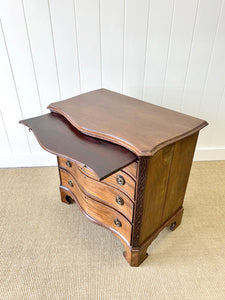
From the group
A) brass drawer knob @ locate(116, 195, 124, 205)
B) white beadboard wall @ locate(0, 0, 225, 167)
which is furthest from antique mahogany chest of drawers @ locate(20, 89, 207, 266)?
white beadboard wall @ locate(0, 0, 225, 167)

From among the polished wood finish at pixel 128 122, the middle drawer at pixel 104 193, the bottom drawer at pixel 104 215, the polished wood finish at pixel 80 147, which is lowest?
the bottom drawer at pixel 104 215

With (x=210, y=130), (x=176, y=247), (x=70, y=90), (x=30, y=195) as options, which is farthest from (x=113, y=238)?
(x=210, y=130)

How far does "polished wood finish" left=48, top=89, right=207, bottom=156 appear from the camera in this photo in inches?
38.8

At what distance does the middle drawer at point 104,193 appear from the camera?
1167 millimetres

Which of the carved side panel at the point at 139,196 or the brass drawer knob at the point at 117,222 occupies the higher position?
the carved side panel at the point at 139,196

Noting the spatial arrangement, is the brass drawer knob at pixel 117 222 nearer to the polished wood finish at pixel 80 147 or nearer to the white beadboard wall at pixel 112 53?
the polished wood finish at pixel 80 147

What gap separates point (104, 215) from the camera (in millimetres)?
1334

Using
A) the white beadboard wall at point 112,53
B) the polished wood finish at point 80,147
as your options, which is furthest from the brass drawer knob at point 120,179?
the white beadboard wall at point 112,53

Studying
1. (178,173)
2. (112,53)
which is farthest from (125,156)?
(112,53)

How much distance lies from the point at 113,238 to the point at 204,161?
4.18 ft

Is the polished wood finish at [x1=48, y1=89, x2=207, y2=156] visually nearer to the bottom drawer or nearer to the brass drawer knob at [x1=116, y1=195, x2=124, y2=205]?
the brass drawer knob at [x1=116, y1=195, x2=124, y2=205]

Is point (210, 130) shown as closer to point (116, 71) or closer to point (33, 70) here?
point (116, 71)

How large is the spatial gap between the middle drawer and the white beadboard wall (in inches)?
32.5

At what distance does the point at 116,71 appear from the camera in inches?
Result: 70.1
